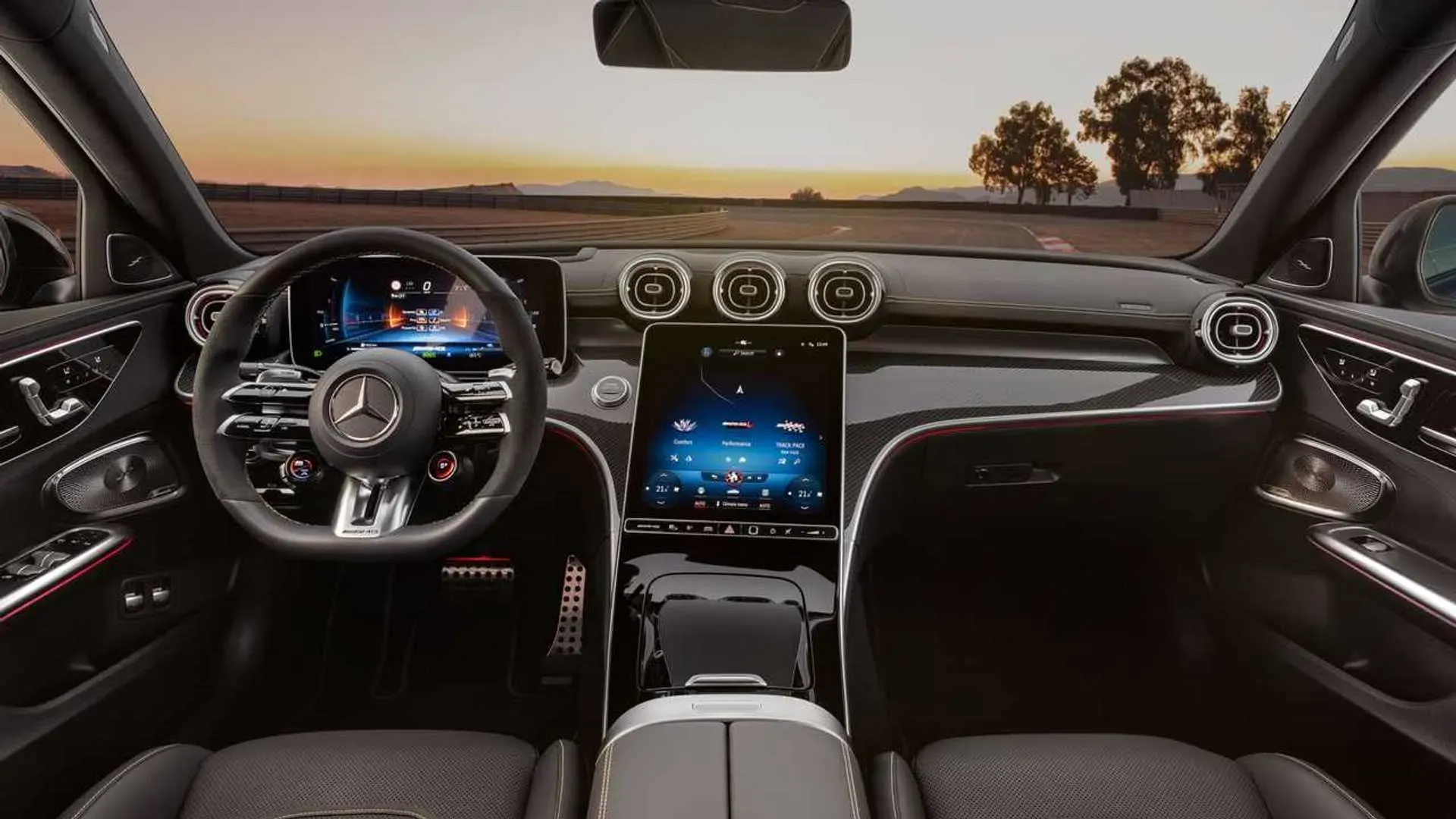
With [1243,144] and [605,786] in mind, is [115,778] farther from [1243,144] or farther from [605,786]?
[1243,144]

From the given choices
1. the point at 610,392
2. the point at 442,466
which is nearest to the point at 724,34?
the point at 610,392

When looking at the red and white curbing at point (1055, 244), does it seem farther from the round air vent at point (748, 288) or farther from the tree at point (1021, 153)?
the round air vent at point (748, 288)

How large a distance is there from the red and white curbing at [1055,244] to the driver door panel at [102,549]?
8.48 ft

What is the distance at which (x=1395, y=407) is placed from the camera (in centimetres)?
232

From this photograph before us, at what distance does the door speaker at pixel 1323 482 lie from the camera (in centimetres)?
242

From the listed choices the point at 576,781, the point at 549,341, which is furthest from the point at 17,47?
the point at 576,781

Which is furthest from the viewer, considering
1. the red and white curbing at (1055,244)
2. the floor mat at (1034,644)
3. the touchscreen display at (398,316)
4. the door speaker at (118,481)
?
the red and white curbing at (1055,244)

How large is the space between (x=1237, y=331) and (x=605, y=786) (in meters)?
2.19

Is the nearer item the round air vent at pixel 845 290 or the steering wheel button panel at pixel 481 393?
the steering wheel button panel at pixel 481 393

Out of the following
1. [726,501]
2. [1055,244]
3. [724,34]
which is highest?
[724,34]

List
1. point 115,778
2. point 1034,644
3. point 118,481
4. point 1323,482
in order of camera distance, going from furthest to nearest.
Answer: point 1034,644, point 1323,482, point 118,481, point 115,778

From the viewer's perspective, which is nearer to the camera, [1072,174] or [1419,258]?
[1419,258]

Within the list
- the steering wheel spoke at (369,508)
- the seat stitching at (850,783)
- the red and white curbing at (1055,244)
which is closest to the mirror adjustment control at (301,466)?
the steering wheel spoke at (369,508)

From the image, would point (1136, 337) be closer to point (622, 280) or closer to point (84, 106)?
point (622, 280)
